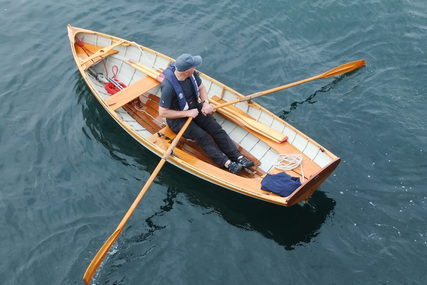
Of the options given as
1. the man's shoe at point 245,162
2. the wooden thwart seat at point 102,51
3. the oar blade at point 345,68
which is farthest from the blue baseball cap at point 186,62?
the oar blade at point 345,68

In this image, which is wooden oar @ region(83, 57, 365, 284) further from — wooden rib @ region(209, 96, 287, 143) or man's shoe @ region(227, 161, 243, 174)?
man's shoe @ region(227, 161, 243, 174)

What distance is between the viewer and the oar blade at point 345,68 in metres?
14.9

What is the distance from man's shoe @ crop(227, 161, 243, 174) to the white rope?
3.35 ft

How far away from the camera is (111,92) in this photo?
15.3 metres

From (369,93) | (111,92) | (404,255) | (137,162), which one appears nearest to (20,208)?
(137,162)

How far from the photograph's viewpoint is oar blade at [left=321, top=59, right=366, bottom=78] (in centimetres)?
1494

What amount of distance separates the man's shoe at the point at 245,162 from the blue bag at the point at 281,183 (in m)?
0.90

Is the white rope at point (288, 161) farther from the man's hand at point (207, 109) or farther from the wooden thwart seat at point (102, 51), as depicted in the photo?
the wooden thwart seat at point (102, 51)

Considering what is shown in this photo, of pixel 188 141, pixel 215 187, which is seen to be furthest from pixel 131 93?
pixel 215 187

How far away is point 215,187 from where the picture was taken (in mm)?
12945

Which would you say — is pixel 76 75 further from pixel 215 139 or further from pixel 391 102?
pixel 391 102

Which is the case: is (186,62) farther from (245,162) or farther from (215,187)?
(215,187)

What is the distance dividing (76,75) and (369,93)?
11.1m

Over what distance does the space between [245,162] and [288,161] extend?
4.03 feet
